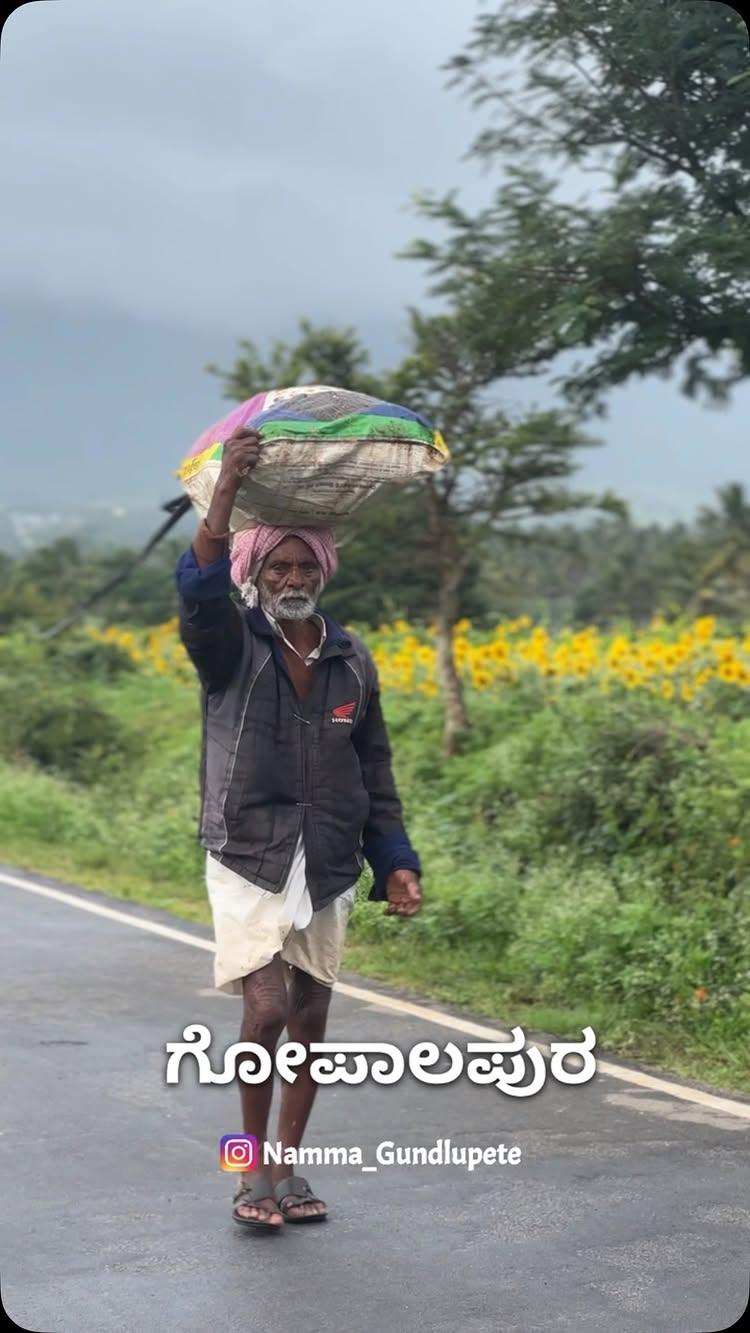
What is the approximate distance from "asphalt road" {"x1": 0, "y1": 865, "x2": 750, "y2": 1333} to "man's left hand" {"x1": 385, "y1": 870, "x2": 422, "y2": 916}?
779 millimetres

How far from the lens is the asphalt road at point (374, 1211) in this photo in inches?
165

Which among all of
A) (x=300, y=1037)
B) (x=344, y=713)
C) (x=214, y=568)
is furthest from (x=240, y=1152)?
(x=214, y=568)

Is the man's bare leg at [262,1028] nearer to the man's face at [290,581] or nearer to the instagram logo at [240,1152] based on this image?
the instagram logo at [240,1152]

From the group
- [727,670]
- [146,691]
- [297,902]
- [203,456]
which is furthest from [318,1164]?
[146,691]

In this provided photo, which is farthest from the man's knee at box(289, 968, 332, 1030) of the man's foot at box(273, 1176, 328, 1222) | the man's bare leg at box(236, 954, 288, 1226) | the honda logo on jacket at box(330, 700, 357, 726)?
the honda logo on jacket at box(330, 700, 357, 726)

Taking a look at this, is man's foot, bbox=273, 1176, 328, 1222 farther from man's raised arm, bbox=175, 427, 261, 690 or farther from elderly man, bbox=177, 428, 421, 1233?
man's raised arm, bbox=175, 427, 261, 690

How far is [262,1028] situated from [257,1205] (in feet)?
1.48

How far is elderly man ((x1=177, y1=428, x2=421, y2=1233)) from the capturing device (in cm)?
479

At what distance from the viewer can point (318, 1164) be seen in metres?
5.32

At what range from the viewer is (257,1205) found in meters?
4.75

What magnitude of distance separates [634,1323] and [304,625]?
1.97 metres

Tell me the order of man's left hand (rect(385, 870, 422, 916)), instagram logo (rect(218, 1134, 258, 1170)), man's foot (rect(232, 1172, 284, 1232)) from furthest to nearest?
man's left hand (rect(385, 870, 422, 916)) < instagram logo (rect(218, 1134, 258, 1170)) < man's foot (rect(232, 1172, 284, 1232))

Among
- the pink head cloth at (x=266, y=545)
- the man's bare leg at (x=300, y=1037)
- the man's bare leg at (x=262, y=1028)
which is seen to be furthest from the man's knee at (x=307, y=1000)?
the pink head cloth at (x=266, y=545)

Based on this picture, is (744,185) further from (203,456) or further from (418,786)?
(418,786)
